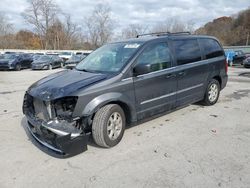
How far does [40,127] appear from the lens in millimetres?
3680

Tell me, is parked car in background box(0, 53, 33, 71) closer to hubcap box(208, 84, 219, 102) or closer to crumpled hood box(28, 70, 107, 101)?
crumpled hood box(28, 70, 107, 101)

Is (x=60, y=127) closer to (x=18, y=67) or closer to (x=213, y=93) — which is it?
(x=213, y=93)

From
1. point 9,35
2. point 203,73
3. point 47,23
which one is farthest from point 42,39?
point 203,73

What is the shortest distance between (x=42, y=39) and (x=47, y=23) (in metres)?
4.52

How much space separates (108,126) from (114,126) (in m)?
0.14

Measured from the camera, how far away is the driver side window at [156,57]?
14.9ft

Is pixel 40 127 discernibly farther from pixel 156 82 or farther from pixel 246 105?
pixel 246 105

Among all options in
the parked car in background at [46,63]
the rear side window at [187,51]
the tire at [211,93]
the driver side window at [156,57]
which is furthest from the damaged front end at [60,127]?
the parked car in background at [46,63]

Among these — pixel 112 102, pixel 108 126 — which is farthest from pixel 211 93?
pixel 108 126

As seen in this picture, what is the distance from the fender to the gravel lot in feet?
2.00

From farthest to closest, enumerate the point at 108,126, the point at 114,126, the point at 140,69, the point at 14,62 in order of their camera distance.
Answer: the point at 14,62
the point at 140,69
the point at 114,126
the point at 108,126

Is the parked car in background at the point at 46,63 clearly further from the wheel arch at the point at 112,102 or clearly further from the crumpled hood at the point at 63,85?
the wheel arch at the point at 112,102

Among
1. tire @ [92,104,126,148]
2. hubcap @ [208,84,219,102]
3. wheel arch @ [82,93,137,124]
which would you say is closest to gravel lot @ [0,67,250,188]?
tire @ [92,104,126,148]

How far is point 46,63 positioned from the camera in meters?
21.6
